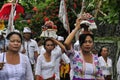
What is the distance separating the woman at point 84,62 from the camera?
7.29 m

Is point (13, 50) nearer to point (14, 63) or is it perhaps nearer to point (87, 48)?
point (14, 63)

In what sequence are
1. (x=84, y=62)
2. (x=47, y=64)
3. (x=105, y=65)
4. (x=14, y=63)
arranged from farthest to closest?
1. (x=105, y=65)
2. (x=47, y=64)
3. (x=84, y=62)
4. (x=14, y=63)

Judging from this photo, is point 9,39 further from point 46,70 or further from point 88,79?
point 46,70

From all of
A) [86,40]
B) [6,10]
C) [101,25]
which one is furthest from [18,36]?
[101,25]

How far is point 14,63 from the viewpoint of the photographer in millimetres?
6723

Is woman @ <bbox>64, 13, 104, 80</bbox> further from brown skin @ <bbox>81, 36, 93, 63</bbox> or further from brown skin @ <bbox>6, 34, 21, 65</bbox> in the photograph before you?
brown skin @ <bbox>6, 34, 21, 65</bbox>

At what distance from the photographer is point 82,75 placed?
7.30 metres

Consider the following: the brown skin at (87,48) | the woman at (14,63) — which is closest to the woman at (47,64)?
the brown skin at (87,48)

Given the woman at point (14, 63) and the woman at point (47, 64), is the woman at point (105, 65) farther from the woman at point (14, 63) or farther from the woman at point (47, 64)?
the woman at point (14, 63)

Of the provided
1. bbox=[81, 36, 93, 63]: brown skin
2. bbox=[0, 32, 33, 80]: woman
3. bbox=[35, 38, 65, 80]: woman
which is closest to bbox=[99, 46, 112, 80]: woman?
bbox=[35, 38, 65, 80]: woman

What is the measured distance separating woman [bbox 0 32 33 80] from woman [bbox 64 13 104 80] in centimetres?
84

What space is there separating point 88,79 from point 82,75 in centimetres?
12

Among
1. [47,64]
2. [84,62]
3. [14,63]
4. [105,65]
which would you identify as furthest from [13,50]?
[105,65]

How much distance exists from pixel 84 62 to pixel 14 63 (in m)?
1.26
